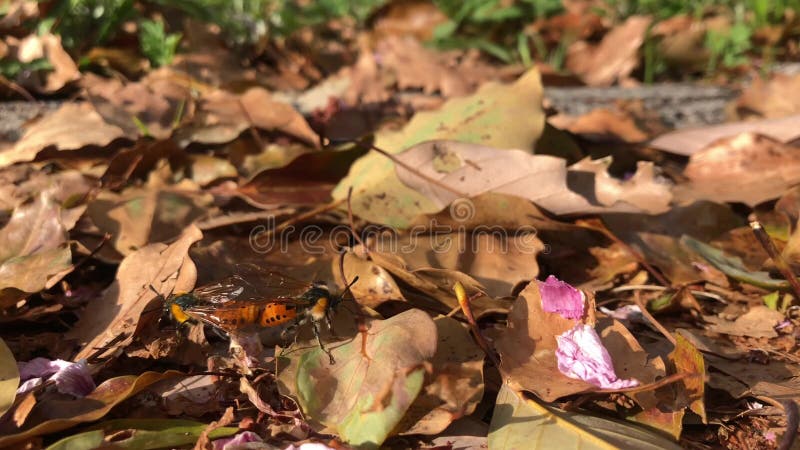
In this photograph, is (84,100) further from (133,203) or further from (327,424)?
(327,424)

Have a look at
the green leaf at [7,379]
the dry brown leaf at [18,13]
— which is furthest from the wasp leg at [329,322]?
the dry brown leaf at [18,13]

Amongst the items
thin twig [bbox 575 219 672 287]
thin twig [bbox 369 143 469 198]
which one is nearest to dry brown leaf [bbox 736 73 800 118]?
thin twig [bbox 575 219 672 287]

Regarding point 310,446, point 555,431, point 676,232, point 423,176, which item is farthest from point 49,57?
point 555,431

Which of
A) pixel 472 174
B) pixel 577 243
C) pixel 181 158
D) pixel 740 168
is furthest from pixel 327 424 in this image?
pixel 740 168

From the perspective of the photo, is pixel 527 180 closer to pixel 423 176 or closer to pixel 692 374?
pixel 423 176

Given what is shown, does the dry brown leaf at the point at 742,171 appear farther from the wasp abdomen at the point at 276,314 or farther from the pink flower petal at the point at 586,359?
the wasp abdomen at the point at 276,314

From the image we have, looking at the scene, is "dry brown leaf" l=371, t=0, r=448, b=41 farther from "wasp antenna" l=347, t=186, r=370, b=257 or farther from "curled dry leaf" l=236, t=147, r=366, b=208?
"wasp antenna" l=347, t=186, r=370, b=257
